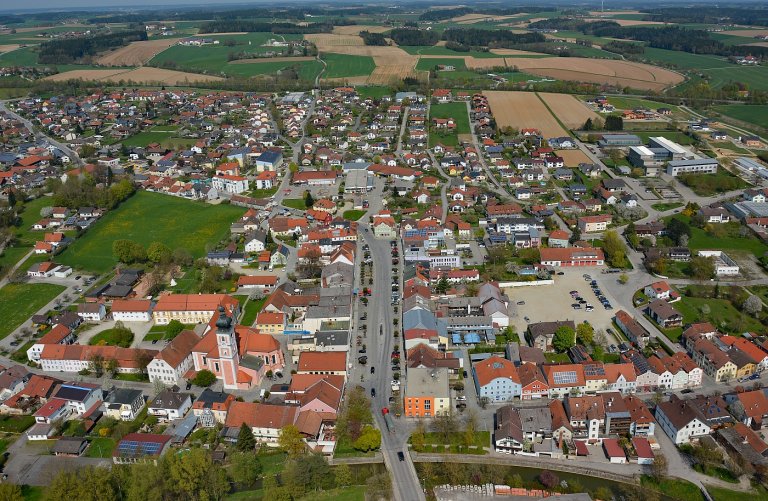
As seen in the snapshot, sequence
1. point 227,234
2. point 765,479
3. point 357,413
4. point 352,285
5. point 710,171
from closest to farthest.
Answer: point 765,479 → point 357,413 → point 352,285 → point 227,234 → point 710,171

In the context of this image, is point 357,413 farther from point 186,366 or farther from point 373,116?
point 373,116

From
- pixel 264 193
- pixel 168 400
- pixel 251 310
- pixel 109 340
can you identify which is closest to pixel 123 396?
pixel 168 400

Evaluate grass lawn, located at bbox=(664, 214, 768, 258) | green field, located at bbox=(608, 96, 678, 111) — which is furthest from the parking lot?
green field, located at bbox=(608, 96, 678, 111)

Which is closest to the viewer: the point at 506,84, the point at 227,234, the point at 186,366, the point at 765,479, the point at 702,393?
the point at 765,479

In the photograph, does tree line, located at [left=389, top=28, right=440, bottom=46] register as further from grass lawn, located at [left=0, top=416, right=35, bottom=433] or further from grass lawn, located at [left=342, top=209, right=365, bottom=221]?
grass lawn, located at [left=0, top=416, right=35, bottom=433]

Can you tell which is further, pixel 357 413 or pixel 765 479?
pixel 357 413

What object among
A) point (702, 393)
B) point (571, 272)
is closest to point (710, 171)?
point (571, 272)
